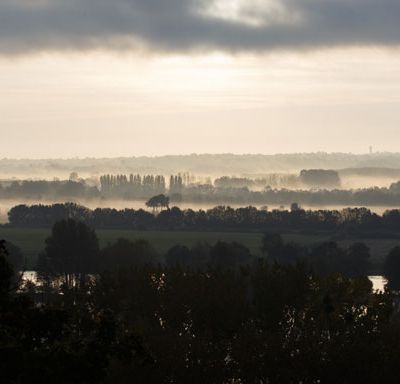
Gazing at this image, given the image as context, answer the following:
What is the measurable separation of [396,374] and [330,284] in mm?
38252

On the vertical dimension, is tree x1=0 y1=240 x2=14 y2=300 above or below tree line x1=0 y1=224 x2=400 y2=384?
above

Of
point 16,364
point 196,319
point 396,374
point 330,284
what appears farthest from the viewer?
point 330,284

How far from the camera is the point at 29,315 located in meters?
39.9

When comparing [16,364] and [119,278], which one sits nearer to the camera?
[16,364]

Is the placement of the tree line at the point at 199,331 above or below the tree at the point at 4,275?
below

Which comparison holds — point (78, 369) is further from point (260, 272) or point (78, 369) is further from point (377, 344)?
point (260, 272)

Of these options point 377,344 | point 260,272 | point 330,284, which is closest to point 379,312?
point 330,284

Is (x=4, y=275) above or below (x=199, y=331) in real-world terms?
above

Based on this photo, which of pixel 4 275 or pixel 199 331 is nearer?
pixel 4 275

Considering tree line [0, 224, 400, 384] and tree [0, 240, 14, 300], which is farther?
tree [0, 240, 14, 300]

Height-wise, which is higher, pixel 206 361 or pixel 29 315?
pixel 29 315

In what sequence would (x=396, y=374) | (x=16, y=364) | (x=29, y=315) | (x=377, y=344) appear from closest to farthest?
(x=16, y=364)
(x=29, y=315)
(x=396, y=374)
(x=377, y=344)

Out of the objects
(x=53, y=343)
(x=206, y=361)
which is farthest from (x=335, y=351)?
(x=53, y=343)

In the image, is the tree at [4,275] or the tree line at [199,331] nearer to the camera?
the tree line at [199,331]
